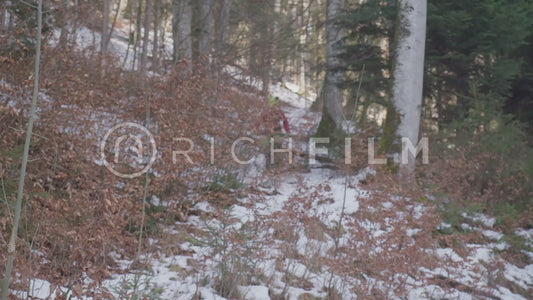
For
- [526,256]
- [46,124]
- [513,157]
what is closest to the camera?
[46,124]

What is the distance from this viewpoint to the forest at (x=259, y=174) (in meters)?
3.84

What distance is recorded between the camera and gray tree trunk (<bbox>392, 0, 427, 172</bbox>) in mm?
7379

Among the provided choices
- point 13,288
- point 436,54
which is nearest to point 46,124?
point 13,288

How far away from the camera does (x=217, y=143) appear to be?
607 centimetres

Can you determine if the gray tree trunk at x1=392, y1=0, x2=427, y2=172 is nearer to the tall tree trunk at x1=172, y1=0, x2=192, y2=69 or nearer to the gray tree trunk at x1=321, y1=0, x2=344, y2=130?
the gray tree trunk at x1=321, y1=0, x2=344, y2=130

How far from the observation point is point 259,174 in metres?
7.02

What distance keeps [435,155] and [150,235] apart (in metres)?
4.91

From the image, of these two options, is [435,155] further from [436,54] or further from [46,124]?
[46,124]

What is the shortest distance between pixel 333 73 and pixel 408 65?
2338mm

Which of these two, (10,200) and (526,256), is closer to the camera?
(10,200)

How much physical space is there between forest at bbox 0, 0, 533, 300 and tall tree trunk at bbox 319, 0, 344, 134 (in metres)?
0.04

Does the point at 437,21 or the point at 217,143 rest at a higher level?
the point at 437,21

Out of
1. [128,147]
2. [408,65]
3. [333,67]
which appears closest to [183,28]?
[333,67]

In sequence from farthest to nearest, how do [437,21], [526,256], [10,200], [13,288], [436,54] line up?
[436,54]
[437,21]
[526,256]
[10,200]
[13,288]
